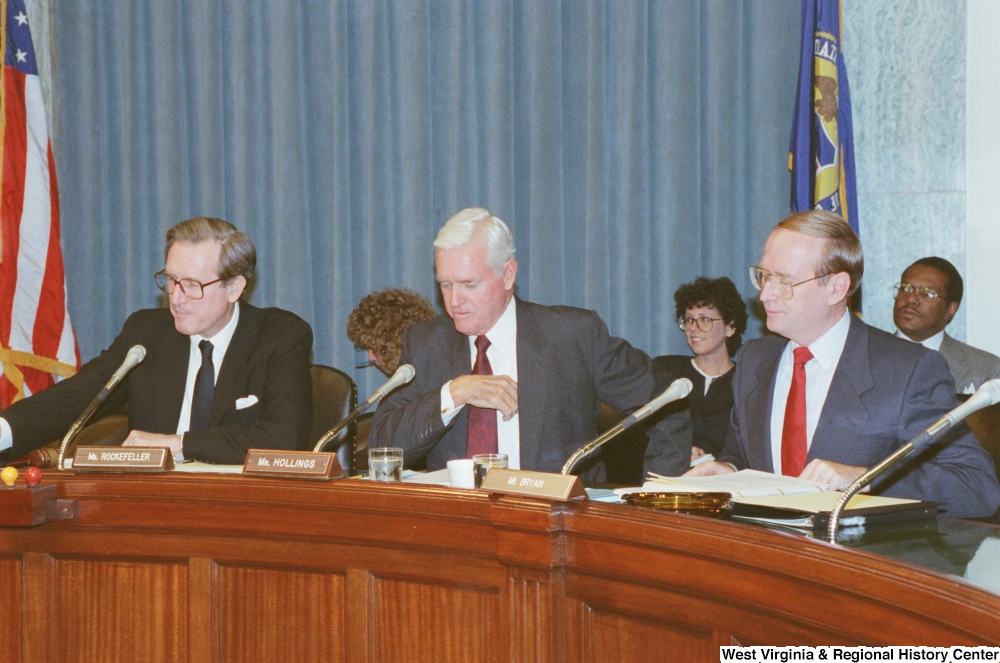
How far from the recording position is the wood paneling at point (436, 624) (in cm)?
201

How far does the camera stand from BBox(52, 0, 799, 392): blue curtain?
475 cm

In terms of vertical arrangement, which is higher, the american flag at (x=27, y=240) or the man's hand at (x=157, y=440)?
Answer: the american flag at (x=27, y=240)

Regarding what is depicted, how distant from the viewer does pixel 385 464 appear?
2328 millimetres

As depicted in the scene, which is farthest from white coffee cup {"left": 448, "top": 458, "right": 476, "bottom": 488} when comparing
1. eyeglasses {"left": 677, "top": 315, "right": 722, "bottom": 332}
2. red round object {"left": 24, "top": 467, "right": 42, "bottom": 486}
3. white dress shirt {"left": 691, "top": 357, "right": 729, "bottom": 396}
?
eyeglasses {"left": 677, "top": 315, "right": 722, "bottom": 332}

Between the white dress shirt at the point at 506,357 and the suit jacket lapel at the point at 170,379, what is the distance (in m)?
0.93

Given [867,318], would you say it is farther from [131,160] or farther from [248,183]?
[131,160]

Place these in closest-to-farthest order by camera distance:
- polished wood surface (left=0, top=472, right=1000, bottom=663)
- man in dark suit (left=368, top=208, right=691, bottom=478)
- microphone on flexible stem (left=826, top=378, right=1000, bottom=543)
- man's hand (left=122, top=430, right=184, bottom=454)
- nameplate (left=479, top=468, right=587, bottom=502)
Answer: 1. polished wood surface (left=0, top=472, right=1000, bottom=663)
2. microphone on flexible stem (left=826, top=378, right=1000, bottom=543)
3. nameplate (left=479, top=468, right=587, bottom=502)
4. man's hand (left=122, top=430, right=184, bottom=454)
5. man in dark suit (left=368, top=208, right=691, bottom=478)

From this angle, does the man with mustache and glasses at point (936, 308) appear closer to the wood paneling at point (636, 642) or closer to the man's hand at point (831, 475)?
the man's hand at point (831, 475)

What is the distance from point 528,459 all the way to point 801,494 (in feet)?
3.64

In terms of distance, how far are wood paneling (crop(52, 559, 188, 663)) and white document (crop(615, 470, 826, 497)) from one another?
3.42 ft

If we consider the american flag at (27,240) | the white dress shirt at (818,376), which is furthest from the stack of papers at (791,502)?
the american flag at (27,240)

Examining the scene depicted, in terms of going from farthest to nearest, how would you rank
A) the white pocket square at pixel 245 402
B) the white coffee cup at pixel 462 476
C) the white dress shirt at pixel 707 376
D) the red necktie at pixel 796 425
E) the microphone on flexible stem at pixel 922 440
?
the white dress shirt at pixel 707 376
the white pocket square at pixel 245 402
the red necktie at pixel 796 425
the white coffee cup at pixel 462 476
the microphone on flexible stem at pixel 922 440

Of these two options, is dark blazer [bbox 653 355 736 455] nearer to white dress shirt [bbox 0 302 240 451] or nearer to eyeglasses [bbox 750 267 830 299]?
eyeglasses [bbox 750 267 830 299]

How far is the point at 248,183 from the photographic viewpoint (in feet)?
17.0
